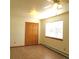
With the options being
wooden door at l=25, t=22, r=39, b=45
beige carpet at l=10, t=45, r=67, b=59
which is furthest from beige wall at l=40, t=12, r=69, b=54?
wooden door at l=25, t=22, r=39, b=45

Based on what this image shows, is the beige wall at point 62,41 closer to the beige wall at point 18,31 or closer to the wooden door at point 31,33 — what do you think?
the wooden door at point 31,33

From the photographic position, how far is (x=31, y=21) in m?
6.68

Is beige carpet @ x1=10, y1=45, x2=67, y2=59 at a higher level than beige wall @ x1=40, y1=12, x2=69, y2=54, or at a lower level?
lower

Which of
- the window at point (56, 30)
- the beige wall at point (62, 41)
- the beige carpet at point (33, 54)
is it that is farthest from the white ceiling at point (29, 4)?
the beige carpet at point (33, 54)

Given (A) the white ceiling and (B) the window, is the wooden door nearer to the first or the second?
(B) the window

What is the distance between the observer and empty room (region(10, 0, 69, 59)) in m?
4.25

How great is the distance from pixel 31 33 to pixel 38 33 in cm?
68

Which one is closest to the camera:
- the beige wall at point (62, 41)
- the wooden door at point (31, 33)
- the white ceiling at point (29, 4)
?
the white ceiling at point (29, 4)

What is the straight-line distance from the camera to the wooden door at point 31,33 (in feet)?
21.5
